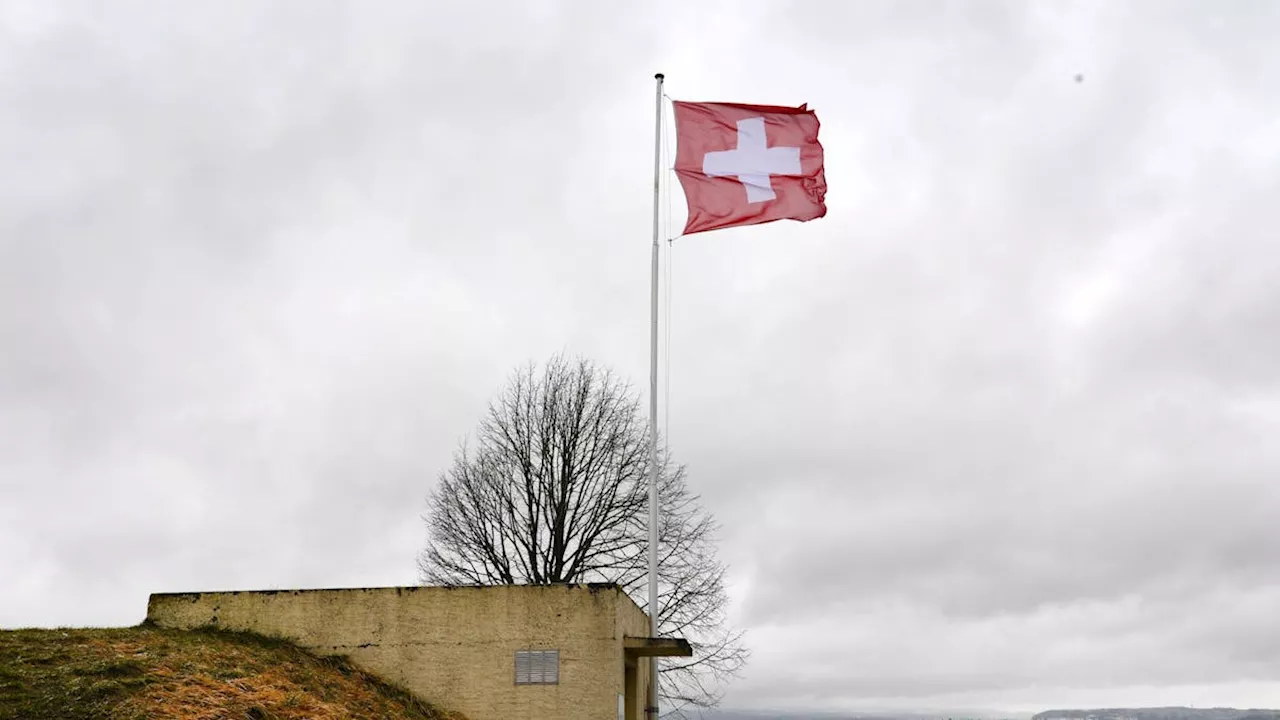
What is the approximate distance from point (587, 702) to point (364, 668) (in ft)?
11.9

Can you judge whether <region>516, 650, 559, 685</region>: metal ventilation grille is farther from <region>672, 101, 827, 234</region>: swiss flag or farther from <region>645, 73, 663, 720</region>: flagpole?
<region>672, 101, 827, 234</region>: swiss flag

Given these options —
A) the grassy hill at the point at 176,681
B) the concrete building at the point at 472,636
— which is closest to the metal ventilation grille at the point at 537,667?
the concrete building at the point at 472,636

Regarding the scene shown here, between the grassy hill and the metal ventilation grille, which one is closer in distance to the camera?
the grassy hill

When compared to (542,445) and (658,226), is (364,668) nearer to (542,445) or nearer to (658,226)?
(658,226)

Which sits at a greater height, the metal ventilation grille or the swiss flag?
the swiss flag

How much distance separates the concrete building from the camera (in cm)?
1592

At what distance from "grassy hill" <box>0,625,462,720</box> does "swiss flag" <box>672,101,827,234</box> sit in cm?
850

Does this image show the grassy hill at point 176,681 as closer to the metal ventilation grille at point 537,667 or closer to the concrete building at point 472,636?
the concrete building at point 472,636

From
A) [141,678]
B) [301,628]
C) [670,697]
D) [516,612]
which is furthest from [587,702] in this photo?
[670,697]

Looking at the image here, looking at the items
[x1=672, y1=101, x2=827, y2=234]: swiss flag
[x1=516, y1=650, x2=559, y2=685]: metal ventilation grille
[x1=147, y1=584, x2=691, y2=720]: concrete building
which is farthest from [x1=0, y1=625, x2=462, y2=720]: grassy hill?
[x1=672, y1=101, x2=827, y2=234]: swiss flag

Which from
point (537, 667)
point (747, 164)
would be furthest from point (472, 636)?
point (747, 164)

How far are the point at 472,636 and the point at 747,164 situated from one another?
8.64 m

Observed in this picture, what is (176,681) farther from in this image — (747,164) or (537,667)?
(747,164)

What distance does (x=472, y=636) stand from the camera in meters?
16.3
